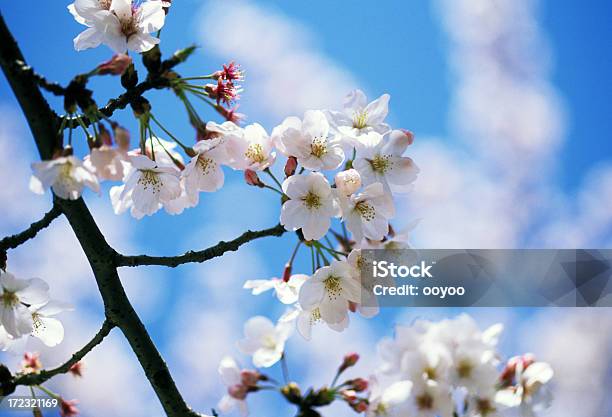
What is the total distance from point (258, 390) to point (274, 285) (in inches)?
13.4

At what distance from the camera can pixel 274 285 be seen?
6.93ft

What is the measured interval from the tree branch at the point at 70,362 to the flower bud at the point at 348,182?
75 cm

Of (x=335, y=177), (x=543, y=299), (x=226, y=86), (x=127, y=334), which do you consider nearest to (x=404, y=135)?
(x=335, y=177)

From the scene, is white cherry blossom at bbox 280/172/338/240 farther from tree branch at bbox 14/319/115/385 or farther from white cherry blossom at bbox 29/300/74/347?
white cherry blossom at bbox 29/300/74/347

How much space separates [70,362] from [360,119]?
3.53 feet

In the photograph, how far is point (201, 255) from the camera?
2.05 meters

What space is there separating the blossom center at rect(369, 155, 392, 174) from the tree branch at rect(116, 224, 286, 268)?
11.8 inches

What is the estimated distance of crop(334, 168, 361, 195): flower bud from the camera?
6.35ft

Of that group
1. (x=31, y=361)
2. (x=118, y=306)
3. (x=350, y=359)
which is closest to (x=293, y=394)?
(x=350, y=359)

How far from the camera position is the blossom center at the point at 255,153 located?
6.73 feet

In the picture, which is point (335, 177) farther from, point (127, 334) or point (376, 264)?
point (127, 334)

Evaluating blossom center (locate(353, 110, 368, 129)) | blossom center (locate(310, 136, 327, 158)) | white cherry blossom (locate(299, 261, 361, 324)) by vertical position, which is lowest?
white cherry blossom (locate(299, 261, 361, 324))

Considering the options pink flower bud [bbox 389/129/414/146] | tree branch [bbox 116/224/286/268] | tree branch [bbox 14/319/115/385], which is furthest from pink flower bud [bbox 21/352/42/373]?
pink flower bud [bbox 389/129/414/146]

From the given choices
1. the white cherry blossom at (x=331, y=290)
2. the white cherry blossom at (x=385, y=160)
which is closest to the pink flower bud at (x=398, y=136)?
the white cherry blossom at (x=385, y=160)
